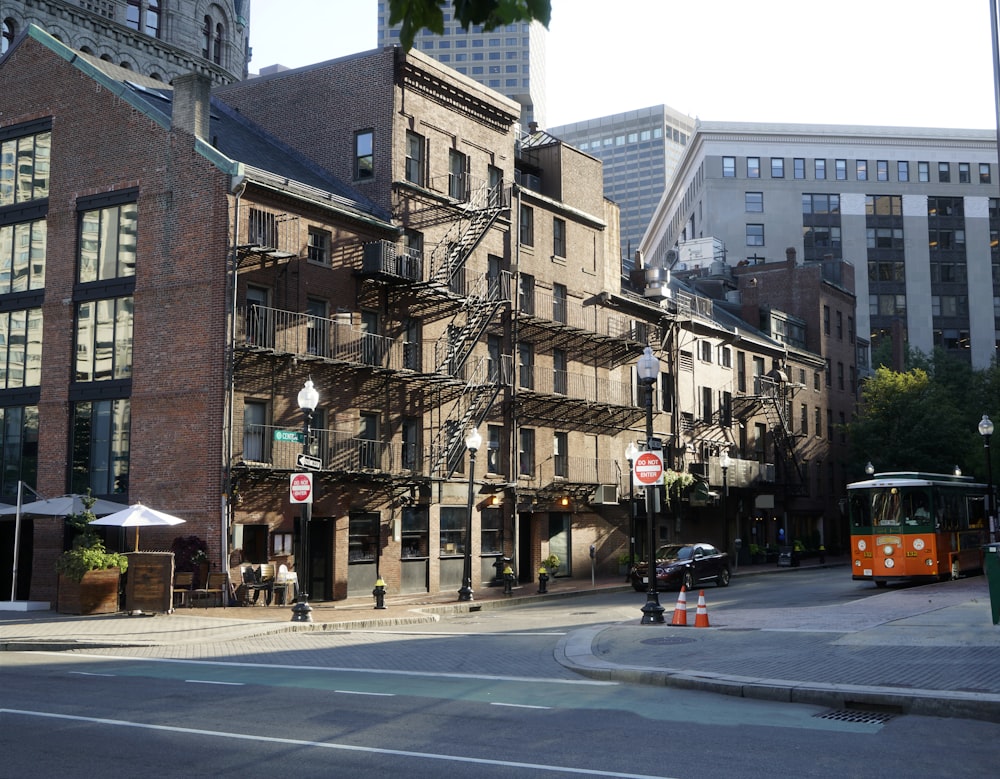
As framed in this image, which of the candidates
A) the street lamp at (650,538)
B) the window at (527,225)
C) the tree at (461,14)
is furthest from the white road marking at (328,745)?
the window at (527,225)

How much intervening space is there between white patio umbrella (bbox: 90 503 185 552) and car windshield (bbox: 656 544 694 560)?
16.4 m

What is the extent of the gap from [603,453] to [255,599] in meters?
20.2

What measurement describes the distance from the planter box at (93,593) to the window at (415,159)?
17089 mm

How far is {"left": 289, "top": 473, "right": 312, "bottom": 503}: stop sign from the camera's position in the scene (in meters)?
25.0

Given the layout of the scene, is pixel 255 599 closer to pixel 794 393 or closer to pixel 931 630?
pixel 931 630

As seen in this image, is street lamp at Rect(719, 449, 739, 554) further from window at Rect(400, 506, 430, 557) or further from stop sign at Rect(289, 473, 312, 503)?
stop sign at Rect(289, 473, 312, 503)

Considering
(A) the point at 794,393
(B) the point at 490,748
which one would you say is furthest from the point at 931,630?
(A) the point at 794,393

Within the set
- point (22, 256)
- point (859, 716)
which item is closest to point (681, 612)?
point (859, 716)

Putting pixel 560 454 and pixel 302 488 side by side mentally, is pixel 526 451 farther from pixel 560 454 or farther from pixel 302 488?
pixel 302 488

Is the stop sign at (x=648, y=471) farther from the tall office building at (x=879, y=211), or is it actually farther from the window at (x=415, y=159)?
the tall office building at (x=879, y=211)

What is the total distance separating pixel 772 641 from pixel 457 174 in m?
25.5

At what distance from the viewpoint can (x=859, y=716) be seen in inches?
482

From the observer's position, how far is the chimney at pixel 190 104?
31.5m

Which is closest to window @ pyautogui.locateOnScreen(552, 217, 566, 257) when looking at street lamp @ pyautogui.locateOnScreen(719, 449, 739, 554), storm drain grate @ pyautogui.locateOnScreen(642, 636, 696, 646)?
street lamp @ pyautogui.locateOnScreen(719, 449, 739, 554)
